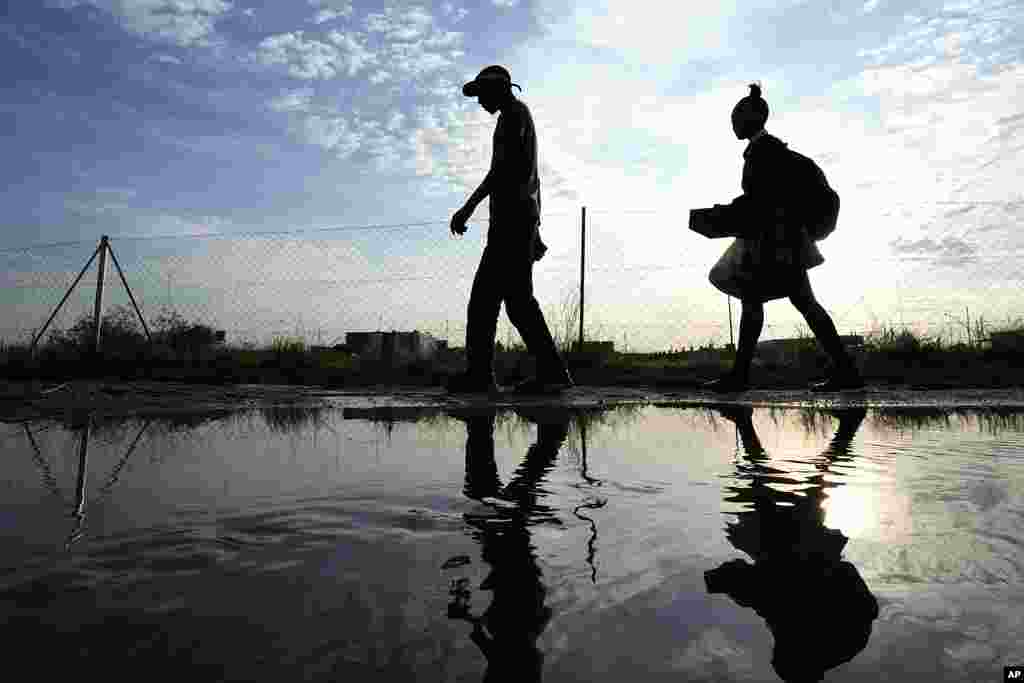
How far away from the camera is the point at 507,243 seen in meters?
5.27

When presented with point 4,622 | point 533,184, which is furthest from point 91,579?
point 533,184

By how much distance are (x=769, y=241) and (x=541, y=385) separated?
2186 mm

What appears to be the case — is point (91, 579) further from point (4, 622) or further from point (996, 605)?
point (996, 605)

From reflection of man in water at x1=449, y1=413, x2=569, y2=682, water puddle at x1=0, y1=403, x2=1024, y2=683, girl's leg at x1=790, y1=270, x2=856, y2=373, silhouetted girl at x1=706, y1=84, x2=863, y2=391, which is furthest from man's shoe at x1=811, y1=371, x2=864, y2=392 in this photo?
reflection of man in water at x1=449, y1=413, x2=569, y2=682

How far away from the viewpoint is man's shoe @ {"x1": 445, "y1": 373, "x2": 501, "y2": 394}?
5.32m

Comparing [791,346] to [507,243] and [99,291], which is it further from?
[99,291]

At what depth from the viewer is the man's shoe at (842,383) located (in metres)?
5.68

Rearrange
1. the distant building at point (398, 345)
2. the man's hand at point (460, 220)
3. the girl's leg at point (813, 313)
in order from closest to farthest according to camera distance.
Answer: the man's hand at point (460, 220) < the girl's leg at point (813, 313) < the distant building at point (398, 345)

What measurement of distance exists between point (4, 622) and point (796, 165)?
5760mm

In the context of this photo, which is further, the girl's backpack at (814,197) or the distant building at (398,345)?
the distant building at (398,345)

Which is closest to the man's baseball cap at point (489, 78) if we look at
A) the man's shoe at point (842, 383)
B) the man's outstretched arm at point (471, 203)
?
the man's outstretched arm at point (471, 203)

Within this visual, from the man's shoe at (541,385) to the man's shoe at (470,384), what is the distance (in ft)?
0.65

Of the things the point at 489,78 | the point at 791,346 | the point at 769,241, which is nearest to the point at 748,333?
the point at 769,241

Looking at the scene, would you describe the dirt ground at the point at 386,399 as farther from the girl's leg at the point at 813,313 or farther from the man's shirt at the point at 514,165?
the man's shirt at the point at 514,165
